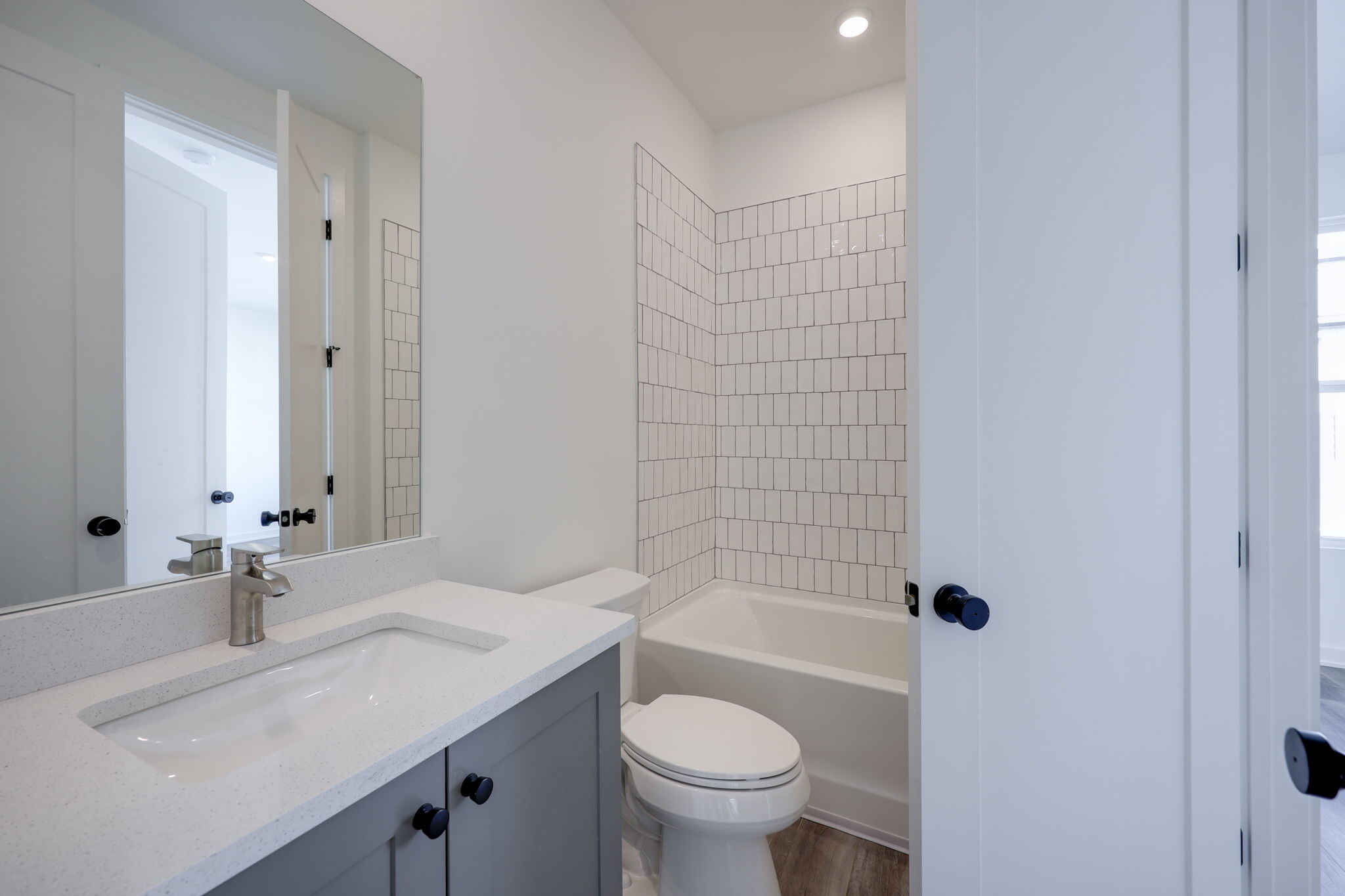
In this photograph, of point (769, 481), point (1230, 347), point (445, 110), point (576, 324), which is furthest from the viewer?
point (769, 481)

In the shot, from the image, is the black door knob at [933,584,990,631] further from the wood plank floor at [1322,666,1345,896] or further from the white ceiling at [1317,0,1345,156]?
the white ceiling at [1317,0,1345,156]

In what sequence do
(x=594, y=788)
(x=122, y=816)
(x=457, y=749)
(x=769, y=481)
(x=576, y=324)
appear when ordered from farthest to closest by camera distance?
(x=769, y=481) → (x=576, y=324) → (x=594, y=788) → (x=457, y=749) → (x=122, y=816)

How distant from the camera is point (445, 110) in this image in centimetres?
136

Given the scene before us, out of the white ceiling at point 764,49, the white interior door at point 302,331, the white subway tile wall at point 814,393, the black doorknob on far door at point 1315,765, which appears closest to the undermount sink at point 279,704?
the white interior door at point 302,331

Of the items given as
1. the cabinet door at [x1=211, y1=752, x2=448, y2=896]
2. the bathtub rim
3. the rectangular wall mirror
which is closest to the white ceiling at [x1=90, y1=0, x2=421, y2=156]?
the rectangular wall mirror

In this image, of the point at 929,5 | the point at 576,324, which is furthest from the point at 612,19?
the point at 929,5

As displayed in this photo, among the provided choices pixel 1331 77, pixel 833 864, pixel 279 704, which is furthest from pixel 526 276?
pixel 833 864

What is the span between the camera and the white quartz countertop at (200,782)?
45 cm

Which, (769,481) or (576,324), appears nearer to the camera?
(576,324)

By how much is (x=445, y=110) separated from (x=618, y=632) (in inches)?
50.6

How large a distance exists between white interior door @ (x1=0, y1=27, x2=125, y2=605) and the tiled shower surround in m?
1.52

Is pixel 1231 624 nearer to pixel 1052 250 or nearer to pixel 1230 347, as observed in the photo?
pixel 1230 347

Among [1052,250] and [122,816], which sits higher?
[1052,250]

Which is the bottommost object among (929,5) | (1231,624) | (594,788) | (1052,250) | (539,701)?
(594,788)
